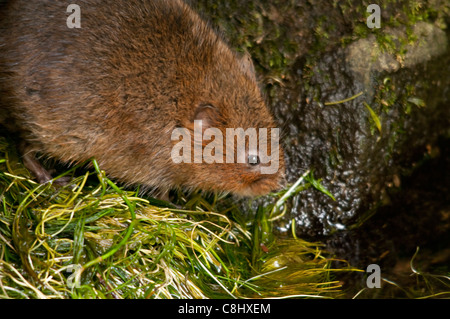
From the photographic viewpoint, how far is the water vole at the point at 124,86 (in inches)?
141

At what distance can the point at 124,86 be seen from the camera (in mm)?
3688

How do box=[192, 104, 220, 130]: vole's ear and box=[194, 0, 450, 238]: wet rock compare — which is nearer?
box=[192, 104, 220, 130]: vole's ear

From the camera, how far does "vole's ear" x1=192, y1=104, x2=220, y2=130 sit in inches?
151

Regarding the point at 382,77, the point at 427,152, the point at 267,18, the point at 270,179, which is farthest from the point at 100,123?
the point at 427,152

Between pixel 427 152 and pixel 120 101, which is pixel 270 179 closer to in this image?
pixel 120 101

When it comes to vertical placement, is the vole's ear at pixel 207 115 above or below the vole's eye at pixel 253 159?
above

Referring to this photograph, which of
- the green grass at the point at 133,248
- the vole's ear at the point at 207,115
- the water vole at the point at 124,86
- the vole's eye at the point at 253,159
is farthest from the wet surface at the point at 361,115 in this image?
the vole's ear at the point at 207,115

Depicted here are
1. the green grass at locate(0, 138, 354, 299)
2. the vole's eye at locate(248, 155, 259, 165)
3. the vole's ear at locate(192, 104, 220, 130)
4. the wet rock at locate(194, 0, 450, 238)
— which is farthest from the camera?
the wet rock at locate(194, 0, 450, 238)

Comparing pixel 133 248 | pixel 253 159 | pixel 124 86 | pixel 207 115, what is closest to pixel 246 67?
pixel 207 115

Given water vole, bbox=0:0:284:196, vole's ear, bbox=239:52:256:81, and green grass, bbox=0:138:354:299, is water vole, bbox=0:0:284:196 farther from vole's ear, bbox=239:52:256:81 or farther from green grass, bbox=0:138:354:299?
green grass, bbox=0:138:354:299

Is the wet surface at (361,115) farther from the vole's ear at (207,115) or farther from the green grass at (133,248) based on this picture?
the vole's ear at (207,115)

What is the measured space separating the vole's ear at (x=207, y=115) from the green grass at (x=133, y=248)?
82 centimetres

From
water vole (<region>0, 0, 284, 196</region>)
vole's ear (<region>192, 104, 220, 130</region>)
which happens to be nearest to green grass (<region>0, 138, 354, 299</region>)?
water vole (<region>0, 0, 284, 196</region>)

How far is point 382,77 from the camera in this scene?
4.70 m
